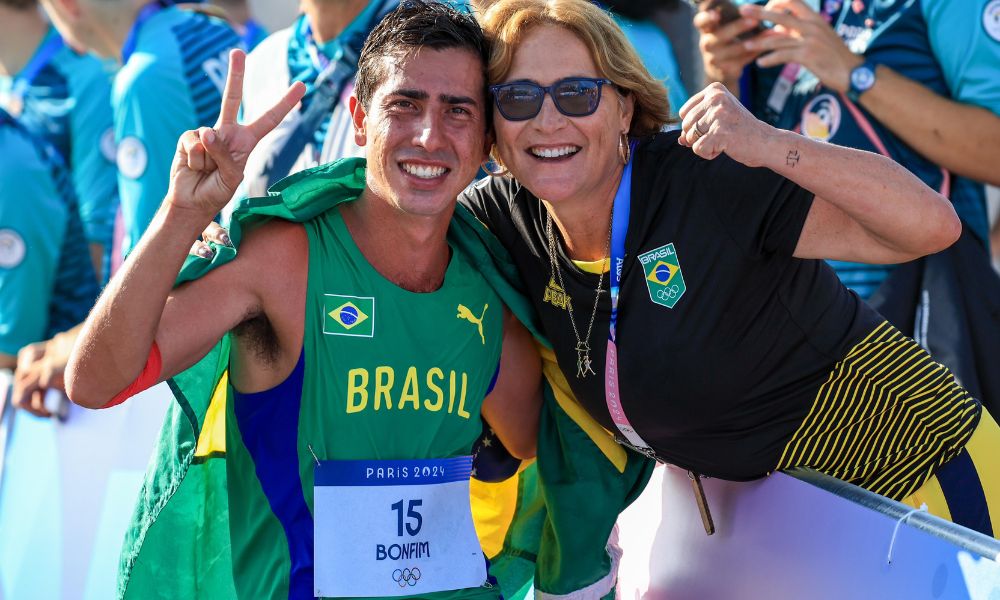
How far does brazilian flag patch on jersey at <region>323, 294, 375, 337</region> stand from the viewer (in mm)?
2828

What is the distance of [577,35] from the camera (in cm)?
290

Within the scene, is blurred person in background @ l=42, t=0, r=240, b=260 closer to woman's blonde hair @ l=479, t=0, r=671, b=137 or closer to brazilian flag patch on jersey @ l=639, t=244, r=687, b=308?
woman's blonde hair @ l=479, t=0, r=671, b=137

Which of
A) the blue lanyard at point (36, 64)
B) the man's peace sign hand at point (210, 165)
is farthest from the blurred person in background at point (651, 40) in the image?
the blue lanyard at point (36, 64)

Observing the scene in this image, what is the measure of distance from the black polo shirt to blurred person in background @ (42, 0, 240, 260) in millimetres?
2594

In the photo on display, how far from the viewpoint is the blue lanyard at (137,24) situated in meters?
5.24

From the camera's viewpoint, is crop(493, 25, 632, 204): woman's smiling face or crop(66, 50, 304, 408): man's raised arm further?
crop(493, 25, 632, 204): woman's smiling face

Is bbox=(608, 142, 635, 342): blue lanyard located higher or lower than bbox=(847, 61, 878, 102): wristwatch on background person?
lower

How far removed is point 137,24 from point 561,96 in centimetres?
323

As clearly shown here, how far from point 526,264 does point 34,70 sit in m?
4.29

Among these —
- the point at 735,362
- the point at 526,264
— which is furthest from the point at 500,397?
the point at 735,362

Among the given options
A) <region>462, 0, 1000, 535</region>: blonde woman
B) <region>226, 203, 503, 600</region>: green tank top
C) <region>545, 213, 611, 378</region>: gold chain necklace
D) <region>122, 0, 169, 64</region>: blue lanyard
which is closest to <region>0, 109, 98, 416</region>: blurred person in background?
<region>122, 0, 169, 64</region>: blue lanyard

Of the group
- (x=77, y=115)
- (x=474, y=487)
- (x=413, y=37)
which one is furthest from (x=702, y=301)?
(x=77, y=115)

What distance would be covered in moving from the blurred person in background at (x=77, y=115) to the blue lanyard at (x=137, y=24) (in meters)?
0.57

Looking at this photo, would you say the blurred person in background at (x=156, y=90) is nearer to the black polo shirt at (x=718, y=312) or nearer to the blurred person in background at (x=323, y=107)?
the blurred person in background at (x=323, y=107)
